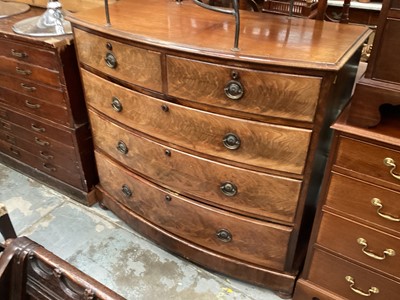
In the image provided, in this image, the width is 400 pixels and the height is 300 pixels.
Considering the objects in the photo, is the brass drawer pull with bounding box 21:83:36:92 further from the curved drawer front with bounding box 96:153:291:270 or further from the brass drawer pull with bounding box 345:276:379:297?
the brass drawer pull with bounding box 345:276:379:297

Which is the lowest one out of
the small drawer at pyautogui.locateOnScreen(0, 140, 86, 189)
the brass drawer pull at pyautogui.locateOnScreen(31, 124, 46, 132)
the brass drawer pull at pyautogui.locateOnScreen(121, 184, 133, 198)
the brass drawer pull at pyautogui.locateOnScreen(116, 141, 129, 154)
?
the small drawer at pyautogui.locateOnScreen(0, 140, 86, 189)

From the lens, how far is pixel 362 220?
120cm

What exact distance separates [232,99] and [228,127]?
0.11m

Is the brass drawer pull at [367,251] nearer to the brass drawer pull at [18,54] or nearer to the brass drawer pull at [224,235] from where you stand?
the brass drawer pull at [224,235]

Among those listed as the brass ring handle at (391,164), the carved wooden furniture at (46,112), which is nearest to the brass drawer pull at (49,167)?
the carved wooden furniture at (46,112)

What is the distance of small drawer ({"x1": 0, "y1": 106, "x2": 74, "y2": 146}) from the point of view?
191 centimetres

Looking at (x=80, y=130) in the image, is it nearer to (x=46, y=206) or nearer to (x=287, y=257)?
(x=46, y=206)

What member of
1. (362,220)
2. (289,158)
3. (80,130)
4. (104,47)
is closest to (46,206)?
(80,130)

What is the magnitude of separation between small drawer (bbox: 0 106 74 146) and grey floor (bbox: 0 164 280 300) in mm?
397

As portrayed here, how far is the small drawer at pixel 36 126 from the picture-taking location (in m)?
1.91

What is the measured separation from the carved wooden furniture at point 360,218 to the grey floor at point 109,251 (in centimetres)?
35

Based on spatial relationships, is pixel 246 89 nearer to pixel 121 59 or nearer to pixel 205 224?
pixel 121 59

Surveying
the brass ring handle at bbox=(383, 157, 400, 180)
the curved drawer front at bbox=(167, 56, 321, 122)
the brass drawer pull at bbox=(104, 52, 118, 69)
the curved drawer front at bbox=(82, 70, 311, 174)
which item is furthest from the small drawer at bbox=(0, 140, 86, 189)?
the brass ring handle at bbox=(383, 157, 400, 180)

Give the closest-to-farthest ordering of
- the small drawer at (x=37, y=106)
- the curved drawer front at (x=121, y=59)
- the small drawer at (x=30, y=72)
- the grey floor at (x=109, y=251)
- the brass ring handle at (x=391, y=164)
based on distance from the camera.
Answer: the brass ring handle at (x=391, y=164)
the curved drawer front at (x=121, y=59)
the grey floor at (x=109, y=251)
the small drawer at (x=30, y=72)
the small drawer at (x=37, y=106)
